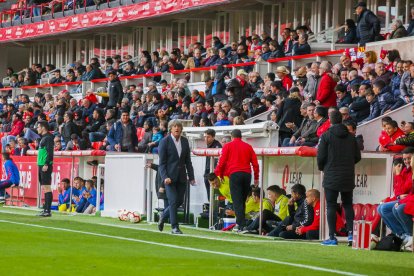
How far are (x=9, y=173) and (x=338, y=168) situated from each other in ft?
47.0

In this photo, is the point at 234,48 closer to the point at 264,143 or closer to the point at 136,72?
the point at 136,72

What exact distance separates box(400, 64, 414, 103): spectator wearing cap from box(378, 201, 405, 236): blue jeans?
175 inches

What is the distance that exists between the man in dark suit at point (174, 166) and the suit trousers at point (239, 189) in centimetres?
85

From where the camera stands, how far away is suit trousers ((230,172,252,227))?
18594 mm

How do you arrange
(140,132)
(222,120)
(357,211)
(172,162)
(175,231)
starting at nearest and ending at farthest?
(357,211) → (175,231) → (172,162) → (222,120) → (140,132)

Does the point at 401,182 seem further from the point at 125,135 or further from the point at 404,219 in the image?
the point at 125,135

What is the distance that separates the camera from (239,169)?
18562 millimetres

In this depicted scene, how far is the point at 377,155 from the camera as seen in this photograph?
16906 mm

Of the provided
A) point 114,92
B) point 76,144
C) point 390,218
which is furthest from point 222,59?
point 390,218

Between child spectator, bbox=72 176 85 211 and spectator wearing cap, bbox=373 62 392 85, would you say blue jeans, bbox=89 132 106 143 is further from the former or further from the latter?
spectator wearing cap, bbox=373 62 392 85

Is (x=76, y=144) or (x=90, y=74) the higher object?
(x=90, y=74)

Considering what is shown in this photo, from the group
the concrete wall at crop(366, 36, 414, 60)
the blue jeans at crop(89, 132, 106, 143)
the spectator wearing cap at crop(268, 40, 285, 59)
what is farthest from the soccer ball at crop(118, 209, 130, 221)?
the blue jeans at crop(89, 132, 106, 143)

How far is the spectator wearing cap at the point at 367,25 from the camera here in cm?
2456

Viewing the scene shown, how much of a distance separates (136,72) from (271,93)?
16.3m
